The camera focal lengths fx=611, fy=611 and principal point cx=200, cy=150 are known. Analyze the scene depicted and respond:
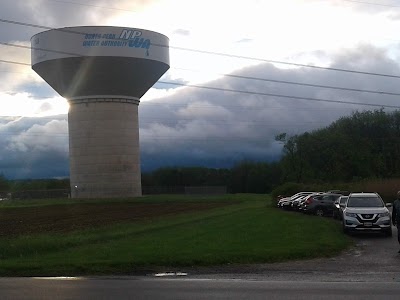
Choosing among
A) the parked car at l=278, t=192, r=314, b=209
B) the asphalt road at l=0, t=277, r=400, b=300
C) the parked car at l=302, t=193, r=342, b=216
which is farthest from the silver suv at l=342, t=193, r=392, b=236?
the parked car at l=278, t=192, r=314, b=209

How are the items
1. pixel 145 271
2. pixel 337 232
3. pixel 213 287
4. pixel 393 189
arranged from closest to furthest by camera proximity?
pixel 213 287
pixel 145 271
pixel 337 232
pixel 393 189

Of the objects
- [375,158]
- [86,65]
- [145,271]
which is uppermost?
[86,65]

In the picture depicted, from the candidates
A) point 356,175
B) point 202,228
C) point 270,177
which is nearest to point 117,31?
point 356,175

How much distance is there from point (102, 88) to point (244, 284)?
65.3 meters

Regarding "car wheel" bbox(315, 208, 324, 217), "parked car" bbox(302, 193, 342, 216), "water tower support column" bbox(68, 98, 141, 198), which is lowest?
"car wheel" bbox(315, 208, 324, 217)

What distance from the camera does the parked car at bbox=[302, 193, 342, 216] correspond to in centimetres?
3925

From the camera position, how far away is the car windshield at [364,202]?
26109mm

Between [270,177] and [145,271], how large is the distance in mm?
124233

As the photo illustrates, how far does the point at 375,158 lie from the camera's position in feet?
318

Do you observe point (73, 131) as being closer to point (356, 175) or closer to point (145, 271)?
point (356, 175)

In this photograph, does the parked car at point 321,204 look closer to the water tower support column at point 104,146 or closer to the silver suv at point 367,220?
the silver suv at point 367,220

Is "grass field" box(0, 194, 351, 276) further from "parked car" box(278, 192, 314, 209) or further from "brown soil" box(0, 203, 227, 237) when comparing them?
"parked car" box(278, 192, 314, 209)

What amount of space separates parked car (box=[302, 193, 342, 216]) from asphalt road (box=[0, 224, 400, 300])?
22.0 m

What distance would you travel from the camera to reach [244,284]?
488 inches
